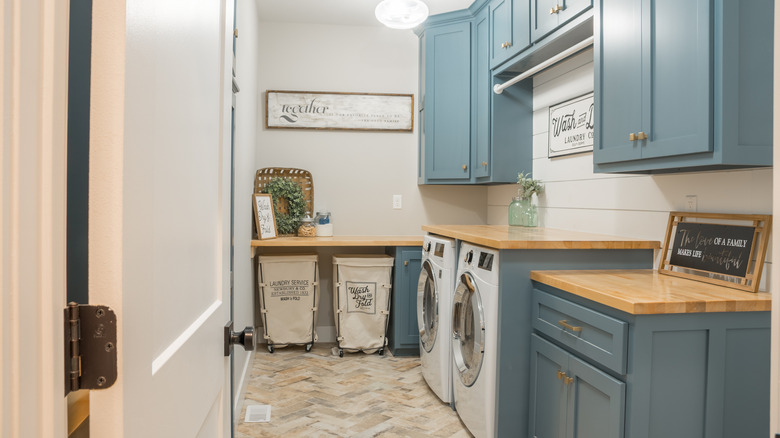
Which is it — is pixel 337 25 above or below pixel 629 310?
above

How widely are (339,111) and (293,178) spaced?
65cm

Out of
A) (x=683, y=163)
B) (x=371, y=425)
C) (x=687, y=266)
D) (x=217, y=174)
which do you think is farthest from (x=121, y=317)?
(x=371, y=425)

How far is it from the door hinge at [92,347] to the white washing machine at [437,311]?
2.42 m

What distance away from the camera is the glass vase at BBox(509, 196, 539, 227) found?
3.33 metres

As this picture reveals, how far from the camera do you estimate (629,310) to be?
1.58m

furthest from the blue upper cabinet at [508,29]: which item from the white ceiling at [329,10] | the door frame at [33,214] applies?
the door frame at [33,214]

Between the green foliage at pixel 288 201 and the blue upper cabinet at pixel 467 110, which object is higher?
the blue upper cabinet at pixel 467 110

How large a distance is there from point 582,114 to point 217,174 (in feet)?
7.84

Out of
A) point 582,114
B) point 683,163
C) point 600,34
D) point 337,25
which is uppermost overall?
point 337,25

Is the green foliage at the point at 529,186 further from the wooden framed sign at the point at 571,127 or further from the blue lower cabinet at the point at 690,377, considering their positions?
the blue lower cabinet at the point at 690,377

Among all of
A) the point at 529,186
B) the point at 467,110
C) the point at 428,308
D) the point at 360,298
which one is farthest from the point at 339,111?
the point at 428,308

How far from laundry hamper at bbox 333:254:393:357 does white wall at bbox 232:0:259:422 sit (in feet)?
2.11

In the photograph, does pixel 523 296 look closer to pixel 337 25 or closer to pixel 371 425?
pixel 371 425

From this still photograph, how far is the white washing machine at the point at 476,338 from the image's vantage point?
2.31 m
